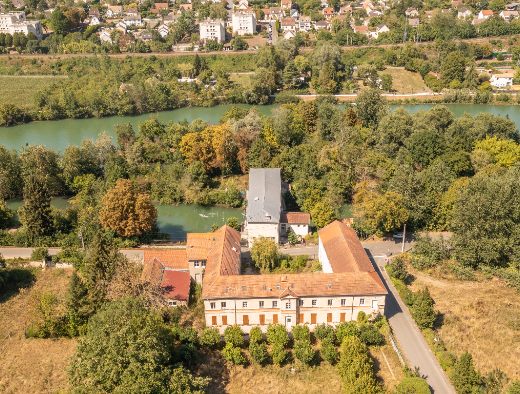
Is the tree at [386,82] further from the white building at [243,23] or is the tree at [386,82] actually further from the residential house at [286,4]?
the residential house at [286,4]

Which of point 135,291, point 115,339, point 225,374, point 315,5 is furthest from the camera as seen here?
point 315,5

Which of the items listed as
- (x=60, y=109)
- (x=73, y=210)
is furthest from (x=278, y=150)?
(x=60, y=109)

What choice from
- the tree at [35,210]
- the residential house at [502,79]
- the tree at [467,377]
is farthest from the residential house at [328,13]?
the tree at [467,377]

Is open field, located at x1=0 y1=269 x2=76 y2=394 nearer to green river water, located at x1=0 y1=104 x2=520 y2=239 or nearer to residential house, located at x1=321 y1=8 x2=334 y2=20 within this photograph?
green river water, located at x1=0 y1=104 x2=520 y2=239

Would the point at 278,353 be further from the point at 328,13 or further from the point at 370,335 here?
the point at 328,13

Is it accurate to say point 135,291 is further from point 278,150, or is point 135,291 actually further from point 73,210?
point 278,150

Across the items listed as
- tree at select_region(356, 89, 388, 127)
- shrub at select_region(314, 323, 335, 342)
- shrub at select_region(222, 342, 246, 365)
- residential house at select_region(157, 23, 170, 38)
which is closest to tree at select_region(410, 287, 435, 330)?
shrub at select_region(314, 323, 335, 342)
